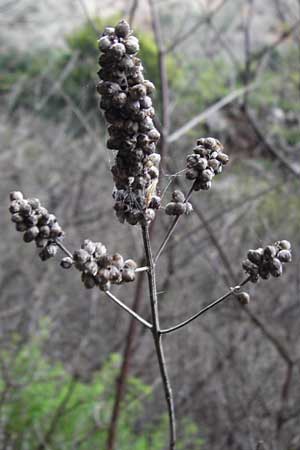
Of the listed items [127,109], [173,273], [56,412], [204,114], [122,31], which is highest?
[204,114]

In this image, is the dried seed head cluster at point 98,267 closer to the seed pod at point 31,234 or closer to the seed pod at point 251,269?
the seed pod at point 31,234

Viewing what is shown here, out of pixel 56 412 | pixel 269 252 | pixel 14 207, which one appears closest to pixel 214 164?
pixel 269 252

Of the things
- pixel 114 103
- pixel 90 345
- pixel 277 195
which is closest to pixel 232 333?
pixel 277 195

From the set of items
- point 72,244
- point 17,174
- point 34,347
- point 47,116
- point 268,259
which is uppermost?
point 47,116

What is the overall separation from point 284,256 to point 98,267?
432 mm

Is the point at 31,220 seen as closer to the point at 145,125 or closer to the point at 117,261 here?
the point at 117,261

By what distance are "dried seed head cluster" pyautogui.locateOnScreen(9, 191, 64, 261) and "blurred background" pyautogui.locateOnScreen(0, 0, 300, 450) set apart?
184cm

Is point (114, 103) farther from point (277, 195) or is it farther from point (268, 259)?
point (277, 195)

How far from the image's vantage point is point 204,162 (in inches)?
40.5

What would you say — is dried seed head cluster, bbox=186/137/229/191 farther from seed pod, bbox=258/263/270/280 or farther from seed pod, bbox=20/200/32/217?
seed pod, bbox=20/200/32/217

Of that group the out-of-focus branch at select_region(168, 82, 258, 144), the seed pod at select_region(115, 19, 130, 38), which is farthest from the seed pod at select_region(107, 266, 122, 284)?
the out-of-focus branch at select_region(168, 82, 258, 144)

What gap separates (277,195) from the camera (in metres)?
6.19

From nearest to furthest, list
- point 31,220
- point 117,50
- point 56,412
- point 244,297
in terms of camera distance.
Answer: point 117,50, point 31,220, point 244,297, point 56,412

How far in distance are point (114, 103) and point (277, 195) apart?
5618 millimetres
